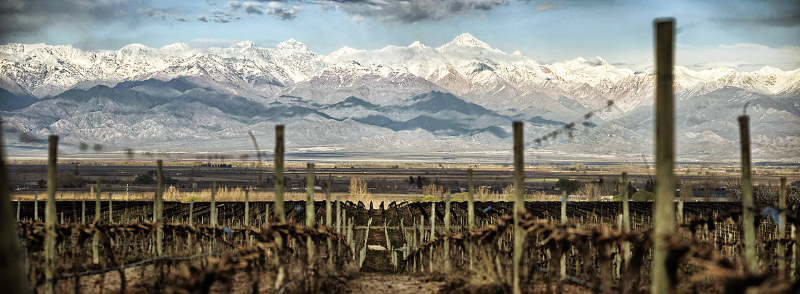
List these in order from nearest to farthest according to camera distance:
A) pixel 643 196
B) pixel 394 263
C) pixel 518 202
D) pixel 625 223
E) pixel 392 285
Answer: pixel 518 202 < pixel 625 223 < pixel 392 285 < pixel 394 263 < pixel 643 196

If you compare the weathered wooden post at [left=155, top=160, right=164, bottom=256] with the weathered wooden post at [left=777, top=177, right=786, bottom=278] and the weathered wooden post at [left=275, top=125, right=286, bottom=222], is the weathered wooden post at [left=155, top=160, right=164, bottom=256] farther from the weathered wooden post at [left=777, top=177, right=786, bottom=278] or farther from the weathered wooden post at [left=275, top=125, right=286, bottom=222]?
the weathered wooden post at [left=777, top=177, right=786, bottom=278]

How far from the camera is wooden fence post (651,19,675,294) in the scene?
659cm

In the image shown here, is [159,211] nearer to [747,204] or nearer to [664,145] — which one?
[747,204]

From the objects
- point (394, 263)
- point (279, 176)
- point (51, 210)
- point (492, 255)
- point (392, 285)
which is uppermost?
point (279, 176)

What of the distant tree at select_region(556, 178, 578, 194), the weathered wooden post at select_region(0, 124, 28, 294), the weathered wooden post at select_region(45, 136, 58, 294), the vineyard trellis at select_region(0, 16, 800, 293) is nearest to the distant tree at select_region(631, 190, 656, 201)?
the distant tree at select_region(556, 178, 578, 194)

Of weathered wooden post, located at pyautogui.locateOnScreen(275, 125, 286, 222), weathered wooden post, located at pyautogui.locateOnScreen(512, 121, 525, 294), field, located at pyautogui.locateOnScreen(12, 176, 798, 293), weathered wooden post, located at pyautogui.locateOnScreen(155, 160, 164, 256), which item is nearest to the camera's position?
field, located at pyautogui.locateOnScreen(12, 176, 798, 293)

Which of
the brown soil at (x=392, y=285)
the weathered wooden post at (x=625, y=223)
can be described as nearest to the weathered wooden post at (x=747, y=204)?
the weathered wooden post at (x=625, y=223)

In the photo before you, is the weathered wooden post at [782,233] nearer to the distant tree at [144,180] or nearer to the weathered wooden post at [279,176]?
the weathered wooden post at [279,176]

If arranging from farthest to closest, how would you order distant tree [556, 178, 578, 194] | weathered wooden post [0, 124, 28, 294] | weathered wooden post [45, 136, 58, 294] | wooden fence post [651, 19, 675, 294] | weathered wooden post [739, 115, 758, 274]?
distant tree [556, 178, 578, 194] → weathered wooden post [45, 136, 58, 294] → weathered wooden post [739, 115, 758, 274] → wooden fence post [651, 19, 675, 294] → weathered wooden post [0, 124, 28, 294]

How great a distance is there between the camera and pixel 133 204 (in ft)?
163

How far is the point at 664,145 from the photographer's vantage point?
6598 millimetres

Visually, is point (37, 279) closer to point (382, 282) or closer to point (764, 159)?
point (382, 282)

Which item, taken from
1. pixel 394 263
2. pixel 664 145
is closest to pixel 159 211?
pixel 394 263

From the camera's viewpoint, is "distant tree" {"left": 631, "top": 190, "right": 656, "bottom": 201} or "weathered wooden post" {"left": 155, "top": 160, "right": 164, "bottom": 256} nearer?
"weathered wooden post" {"left": 155, "top": 160, "right": 164, "bottom": 256}
